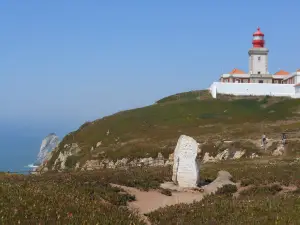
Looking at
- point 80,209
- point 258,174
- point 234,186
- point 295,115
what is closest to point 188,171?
point 234,186

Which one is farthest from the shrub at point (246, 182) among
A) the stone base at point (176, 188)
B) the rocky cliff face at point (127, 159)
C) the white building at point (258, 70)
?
the white building at point (258, 70)

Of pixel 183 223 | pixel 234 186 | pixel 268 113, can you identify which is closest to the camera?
pixel 183 223

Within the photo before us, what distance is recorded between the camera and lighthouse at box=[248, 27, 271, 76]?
399ft

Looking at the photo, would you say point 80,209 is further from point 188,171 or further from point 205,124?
point 205,124

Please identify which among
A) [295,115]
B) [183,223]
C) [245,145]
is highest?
[295,115]

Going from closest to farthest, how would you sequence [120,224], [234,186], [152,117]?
[120,224], [234,186], [152,117]

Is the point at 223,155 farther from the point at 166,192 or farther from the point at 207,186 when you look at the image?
the point at 166,192

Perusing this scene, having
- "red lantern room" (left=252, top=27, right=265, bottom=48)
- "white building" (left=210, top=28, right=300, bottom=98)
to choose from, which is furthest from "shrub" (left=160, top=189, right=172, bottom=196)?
"red lantern room" (left=252, top=27, right=265, bottom=48)

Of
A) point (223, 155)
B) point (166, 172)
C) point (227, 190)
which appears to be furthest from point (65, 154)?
point (227, 190)

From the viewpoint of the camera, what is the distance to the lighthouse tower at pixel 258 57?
400 feet

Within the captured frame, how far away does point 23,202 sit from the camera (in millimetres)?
14266

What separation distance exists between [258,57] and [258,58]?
264 mm

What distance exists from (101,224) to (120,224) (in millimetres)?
772

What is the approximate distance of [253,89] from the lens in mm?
112750
